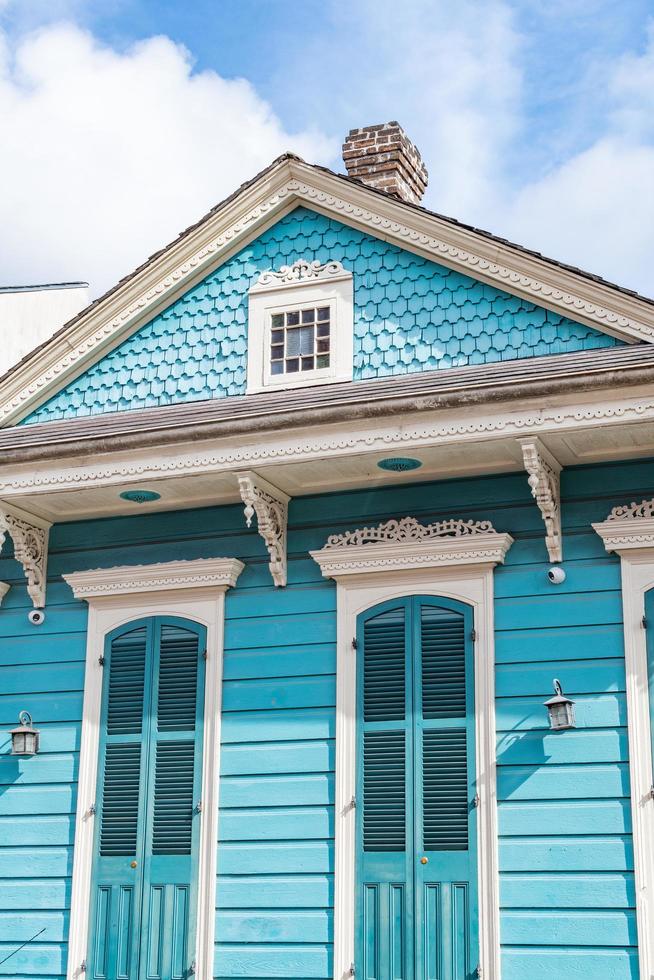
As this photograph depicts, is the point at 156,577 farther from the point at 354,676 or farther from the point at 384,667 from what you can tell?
the point at 384,667

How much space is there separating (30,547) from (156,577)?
3.72ft

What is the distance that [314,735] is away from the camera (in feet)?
30.9

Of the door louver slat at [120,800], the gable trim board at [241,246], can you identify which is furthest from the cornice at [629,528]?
the door louver slat at [120,800]

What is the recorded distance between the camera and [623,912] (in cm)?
834

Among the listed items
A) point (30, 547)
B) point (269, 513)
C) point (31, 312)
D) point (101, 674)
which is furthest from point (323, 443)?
point (31, 312)

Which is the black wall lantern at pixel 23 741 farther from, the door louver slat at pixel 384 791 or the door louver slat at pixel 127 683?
the door louver slat at pixel 384 791

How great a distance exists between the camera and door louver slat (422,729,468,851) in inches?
349

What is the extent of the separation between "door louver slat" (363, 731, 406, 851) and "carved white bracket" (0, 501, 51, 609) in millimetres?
2977

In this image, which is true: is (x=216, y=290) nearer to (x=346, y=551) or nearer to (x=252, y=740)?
(x=346, y=551)

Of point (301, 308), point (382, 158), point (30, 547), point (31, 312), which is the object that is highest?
point (31, 312)

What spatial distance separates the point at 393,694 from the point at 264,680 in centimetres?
99

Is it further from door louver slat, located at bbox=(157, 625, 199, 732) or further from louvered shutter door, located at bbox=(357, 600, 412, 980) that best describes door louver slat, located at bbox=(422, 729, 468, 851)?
door louver slat, located at bbox=(157, 625, 199, 732)

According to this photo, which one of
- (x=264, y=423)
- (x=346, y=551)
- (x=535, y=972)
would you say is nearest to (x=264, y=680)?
(x=346, y=551)

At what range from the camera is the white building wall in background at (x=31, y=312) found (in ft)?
50.6
